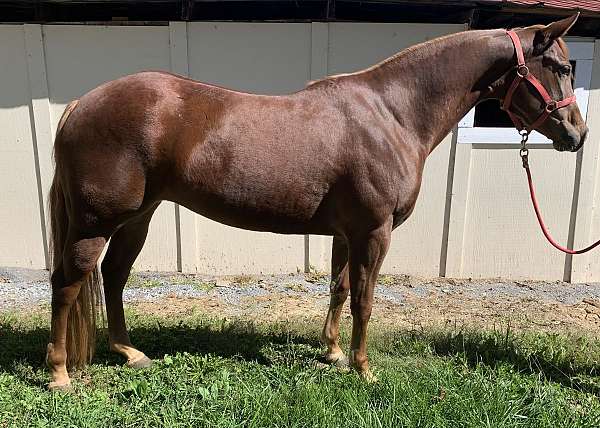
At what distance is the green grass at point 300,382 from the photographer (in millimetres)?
2332

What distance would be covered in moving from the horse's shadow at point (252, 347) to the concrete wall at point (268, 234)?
133cm

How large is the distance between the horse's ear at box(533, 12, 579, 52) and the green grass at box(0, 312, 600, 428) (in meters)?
1.76

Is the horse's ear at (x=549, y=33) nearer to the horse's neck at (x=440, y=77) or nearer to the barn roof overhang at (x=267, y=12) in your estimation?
the horse's neck at (x=440, y=77)

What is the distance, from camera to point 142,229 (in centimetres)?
292

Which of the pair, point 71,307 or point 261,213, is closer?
point 261,213

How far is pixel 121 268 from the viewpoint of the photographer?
2.92 m

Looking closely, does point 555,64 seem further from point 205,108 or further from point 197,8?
point 197,8

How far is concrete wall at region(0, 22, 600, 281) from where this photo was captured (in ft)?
14.2

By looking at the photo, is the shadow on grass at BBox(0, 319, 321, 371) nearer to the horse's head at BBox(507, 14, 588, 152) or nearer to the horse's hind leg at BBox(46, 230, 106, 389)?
the horse's hind leg at BBox(46, 230, 106, 389)

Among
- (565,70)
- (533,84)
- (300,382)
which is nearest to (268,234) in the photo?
(300,382)

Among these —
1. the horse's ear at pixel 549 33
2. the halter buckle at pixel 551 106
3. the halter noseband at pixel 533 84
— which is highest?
the horse's ear at pixel 549 33

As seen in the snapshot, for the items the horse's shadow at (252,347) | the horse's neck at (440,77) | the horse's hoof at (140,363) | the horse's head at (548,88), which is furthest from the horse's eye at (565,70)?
the horse's hoof at (140,363)

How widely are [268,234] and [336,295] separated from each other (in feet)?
6.00

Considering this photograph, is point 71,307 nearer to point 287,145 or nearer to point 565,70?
point 287,145
